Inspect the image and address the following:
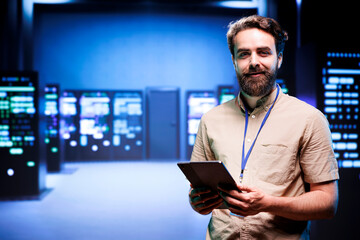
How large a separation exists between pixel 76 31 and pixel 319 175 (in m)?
9.96

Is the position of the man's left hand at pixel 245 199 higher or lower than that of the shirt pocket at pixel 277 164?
lower

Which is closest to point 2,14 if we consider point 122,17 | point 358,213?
point 122,17

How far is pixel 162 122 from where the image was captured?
397 inches

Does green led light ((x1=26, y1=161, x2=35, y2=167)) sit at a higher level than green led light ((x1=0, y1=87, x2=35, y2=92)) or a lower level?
lower

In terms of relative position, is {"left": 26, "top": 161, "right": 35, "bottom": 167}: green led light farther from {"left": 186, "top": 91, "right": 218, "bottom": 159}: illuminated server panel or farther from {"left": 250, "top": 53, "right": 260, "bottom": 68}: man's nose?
{"left": 250, "top": 53, "right": 260, "bottom": 68}: man's nose

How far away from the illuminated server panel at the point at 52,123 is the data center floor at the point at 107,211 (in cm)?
67

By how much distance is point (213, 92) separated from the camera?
1004cm

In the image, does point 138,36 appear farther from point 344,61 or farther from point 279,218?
point 279,218

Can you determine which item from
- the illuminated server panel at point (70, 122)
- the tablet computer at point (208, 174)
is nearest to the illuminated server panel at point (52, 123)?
the illuminated server panel at point (70, 122)

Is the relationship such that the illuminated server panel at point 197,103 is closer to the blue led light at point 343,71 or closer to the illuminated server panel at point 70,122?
the illuminated server panel at point 70,122

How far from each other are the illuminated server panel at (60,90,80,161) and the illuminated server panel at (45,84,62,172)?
1.50 metres

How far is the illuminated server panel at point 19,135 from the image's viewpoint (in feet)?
18.5

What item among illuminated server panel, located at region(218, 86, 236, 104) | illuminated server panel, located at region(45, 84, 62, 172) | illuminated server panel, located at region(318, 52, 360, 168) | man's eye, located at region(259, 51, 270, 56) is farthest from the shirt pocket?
illuminated server panel, located at region(218, 86, 236, 104)

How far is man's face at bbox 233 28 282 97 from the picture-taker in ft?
4.78
